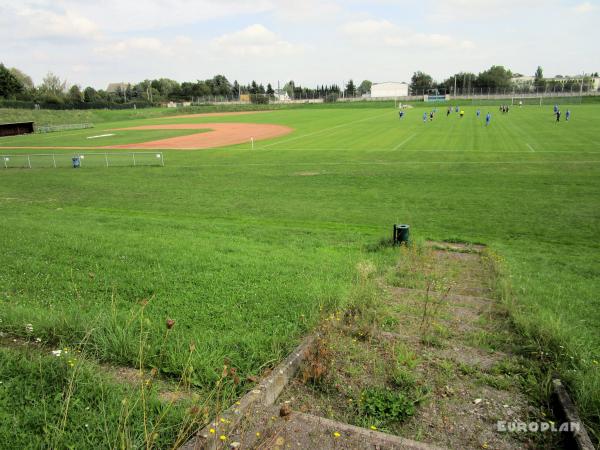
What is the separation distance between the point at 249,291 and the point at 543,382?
4.20m

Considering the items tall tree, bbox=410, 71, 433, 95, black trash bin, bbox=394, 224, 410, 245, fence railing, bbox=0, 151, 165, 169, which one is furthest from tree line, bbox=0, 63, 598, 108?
black trash bin, bbox=394, 224, 410, 245

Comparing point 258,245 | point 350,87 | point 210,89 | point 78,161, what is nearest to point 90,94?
point 210,89

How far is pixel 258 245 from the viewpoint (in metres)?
10.6

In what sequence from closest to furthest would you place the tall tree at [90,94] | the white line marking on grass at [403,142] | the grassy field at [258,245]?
the grassy field at [258,245], the white line marking on grass at [403,142], the tall tree at [90,94]

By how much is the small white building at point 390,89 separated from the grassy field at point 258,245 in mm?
125898

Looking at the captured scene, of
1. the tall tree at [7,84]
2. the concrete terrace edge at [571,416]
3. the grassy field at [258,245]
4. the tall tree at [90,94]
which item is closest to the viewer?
the concrete terrace edge at [571,416]

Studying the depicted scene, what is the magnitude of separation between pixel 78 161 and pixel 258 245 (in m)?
22.5

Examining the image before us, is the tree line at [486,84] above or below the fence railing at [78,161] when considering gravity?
→ above

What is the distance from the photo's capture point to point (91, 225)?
12.8 metres

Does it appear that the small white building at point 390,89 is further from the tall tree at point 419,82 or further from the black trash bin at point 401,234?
the black trash bin at point 401,234

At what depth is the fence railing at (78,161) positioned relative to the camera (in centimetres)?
2830

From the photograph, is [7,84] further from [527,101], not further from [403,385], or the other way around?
[403,385]

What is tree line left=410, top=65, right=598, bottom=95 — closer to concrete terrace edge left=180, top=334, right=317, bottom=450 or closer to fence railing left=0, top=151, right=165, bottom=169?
fence railing left=0, top=151, right=165, bottom=169

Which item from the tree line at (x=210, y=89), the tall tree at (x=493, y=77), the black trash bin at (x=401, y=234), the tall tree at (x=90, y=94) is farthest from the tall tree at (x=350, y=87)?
the black trash bin at (x=401, y=234)
